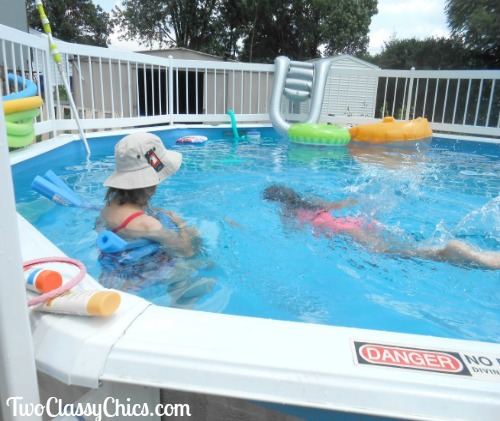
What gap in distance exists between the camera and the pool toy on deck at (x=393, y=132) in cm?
654

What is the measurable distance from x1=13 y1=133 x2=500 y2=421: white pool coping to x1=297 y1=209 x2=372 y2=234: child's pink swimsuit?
1804 mm

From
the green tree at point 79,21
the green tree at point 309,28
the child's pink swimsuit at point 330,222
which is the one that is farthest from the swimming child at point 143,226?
the green tree at point 79,21

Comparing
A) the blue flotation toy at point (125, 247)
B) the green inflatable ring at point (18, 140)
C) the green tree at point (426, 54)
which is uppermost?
the green tree at point (426, 54)

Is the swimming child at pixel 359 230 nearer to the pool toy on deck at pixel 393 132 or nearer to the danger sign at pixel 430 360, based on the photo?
the danger sign at pixel 430 360

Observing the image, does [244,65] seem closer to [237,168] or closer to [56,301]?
[237,168]

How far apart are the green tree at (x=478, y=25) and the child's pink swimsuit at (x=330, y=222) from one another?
15.4 metres

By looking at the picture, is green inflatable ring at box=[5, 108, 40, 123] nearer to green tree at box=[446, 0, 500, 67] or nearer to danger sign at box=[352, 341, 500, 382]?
danger sign at box=[352, 341, 500, 382]

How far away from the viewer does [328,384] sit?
884 millimetres

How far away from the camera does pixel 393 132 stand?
651 cm

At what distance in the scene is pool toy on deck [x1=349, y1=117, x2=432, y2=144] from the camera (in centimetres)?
654

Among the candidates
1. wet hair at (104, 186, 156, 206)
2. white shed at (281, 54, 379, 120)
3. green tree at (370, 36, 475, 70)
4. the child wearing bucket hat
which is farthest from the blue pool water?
green tree at (370, 36, 475, 70)

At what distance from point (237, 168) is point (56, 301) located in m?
4.01

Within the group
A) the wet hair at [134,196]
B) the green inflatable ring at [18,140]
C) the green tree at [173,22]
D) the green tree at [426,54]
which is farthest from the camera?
the green tree at [173,22]

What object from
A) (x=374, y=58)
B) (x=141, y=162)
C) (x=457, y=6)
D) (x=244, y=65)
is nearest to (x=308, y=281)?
(x=141, y=162)
